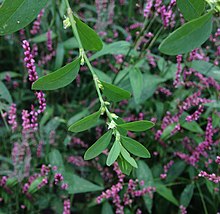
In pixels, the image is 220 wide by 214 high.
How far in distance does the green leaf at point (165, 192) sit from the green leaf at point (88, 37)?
65cm

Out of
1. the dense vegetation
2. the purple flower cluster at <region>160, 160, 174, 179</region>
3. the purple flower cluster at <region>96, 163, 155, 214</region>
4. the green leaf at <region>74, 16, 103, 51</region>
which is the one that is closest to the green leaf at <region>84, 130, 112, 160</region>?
the green leaf at <region>74, 16, 103, 51</region>

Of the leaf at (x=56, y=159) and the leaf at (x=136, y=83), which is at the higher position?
the leaf at (x=136, y=83)

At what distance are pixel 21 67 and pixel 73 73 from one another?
33.4 inches

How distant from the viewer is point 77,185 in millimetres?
1210

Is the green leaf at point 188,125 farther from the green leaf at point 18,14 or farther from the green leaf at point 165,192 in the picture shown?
the green leaf at point 18,14

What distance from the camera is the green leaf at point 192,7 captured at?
2.24ft

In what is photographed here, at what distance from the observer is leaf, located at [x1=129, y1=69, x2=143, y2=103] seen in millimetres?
1149

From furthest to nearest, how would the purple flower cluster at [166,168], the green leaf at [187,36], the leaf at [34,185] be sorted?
the purple flower cluster at [166,168] < the leaf at [34,185] < the green leaf at [187,36]

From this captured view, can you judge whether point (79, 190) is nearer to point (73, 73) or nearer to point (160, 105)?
point (160, 105)

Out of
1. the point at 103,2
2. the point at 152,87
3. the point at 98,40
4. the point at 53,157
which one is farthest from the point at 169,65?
the point at 98,40

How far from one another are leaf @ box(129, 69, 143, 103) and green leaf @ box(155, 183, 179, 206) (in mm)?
279

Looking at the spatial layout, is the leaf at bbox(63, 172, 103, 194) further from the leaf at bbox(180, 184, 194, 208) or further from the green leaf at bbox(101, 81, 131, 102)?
the green leaf at bbox(101, 81, 131, 102)

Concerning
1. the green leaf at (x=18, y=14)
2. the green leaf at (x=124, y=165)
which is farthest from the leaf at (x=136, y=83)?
the green leaf at (x=18, y=14)

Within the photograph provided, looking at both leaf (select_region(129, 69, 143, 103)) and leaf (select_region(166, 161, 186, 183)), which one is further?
leaf (select_region(166, 161, 186, 183))
